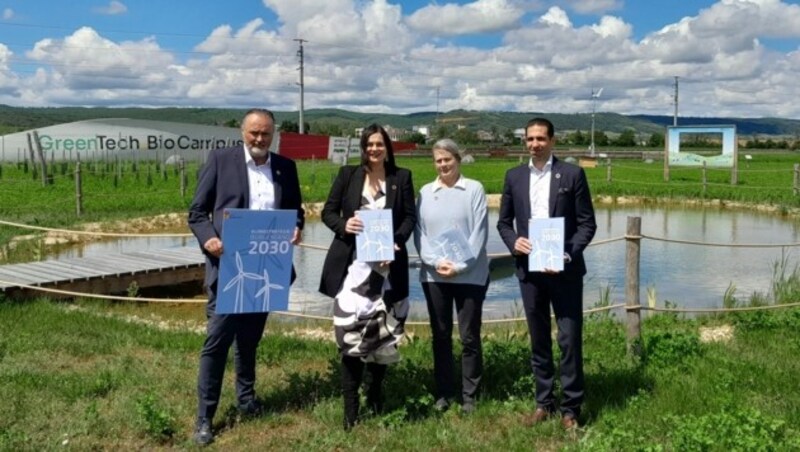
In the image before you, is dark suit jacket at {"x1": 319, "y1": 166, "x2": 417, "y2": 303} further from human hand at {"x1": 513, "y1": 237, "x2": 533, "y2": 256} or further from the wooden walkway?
the wooden walkway

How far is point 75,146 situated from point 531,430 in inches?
Result: 1675

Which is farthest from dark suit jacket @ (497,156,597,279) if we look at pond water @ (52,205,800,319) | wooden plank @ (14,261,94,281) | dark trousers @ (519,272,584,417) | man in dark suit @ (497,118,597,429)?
wooden plank @ (14,261,94,281)

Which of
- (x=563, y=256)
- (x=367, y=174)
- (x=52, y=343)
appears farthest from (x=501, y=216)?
(x=52, y=343)

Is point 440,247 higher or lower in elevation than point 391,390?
higher

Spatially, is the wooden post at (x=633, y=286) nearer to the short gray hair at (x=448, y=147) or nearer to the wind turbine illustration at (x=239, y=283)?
the short gray hair at (x=448, y=147)

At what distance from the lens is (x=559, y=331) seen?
4.65 meters

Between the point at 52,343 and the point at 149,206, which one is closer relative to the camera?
the point at 52,343

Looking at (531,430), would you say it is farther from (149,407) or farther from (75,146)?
(75,146)

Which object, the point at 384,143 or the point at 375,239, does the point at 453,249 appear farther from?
the point at 384,143

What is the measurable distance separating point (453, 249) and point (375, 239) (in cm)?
49

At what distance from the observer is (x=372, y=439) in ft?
14.5

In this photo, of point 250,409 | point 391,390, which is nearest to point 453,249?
point 391,390

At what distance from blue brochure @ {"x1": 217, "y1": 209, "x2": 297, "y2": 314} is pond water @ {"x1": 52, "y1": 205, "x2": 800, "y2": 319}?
456cm

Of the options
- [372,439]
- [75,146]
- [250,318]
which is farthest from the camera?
[75,146]
